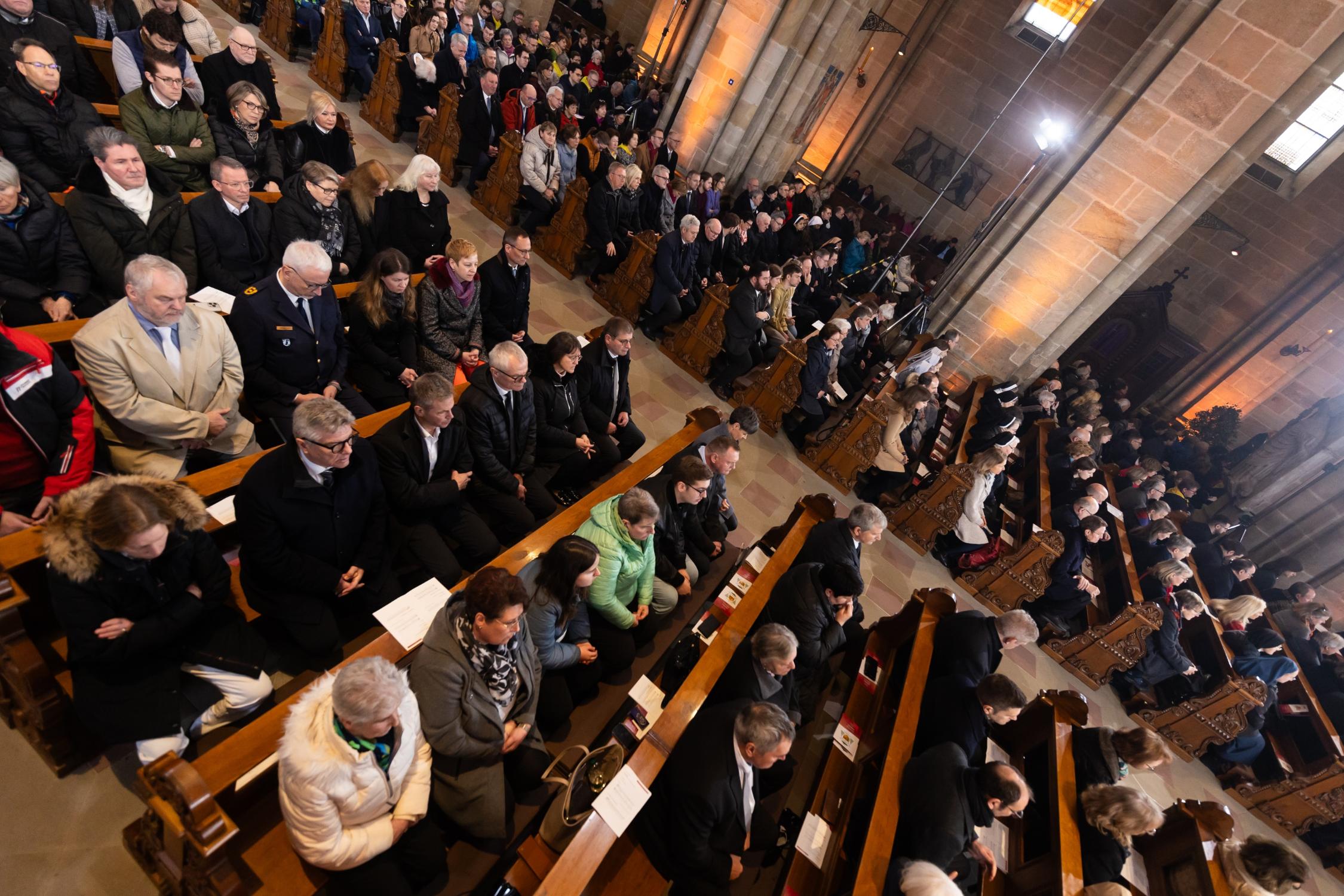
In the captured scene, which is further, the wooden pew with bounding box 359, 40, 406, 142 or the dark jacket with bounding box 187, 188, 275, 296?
the wooden pew with bounding box 359, 40, 406, 142

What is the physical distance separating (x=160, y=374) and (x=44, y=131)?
7.79 feet

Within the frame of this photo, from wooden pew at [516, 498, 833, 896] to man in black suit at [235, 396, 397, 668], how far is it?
1584 mm

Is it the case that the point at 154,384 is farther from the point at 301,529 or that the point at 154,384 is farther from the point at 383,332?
the point at 383,332

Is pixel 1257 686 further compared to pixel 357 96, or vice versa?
pixel 357 96

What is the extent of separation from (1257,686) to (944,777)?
4.65 m

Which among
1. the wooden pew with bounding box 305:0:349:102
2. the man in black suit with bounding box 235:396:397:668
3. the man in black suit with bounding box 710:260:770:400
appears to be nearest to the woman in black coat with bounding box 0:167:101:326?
the man in black suit with bounding box 235:396:397:668

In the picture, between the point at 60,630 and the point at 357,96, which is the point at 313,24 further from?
the point at 60,630

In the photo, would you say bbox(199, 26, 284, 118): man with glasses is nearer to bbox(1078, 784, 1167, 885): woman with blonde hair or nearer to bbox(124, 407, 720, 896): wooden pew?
bbox(124, 407, 720, 896): wooden pew

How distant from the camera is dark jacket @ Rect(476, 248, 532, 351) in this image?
4980 mm

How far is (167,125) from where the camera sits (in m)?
4.20

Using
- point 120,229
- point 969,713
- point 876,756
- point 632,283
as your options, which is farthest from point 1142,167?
point 120,229

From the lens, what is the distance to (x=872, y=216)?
1469 centimetres

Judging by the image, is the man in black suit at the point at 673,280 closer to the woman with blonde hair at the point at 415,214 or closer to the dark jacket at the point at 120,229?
the woman with blonde hair at the point at 415,214

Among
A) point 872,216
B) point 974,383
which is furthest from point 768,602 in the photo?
point 872,216
